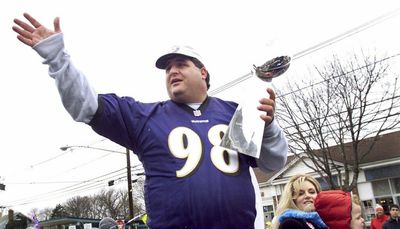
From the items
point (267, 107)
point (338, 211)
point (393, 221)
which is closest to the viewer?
point (267, 107)

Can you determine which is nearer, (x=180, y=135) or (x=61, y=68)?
(x=61, y=68)

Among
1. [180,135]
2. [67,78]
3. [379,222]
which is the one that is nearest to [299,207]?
[180,135]

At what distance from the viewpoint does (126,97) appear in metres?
2.36

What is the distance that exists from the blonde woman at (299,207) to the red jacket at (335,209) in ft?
0.30

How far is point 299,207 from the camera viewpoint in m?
3.55

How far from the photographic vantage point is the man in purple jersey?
198 centimetres

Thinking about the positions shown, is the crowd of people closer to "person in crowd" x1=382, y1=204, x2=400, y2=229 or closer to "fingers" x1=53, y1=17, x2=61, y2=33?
"fingers" x1=53, y1=17, x2=61, y2=33

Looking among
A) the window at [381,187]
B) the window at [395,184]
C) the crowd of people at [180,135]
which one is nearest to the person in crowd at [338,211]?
the crowd of people at [180,135]

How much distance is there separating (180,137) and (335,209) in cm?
160

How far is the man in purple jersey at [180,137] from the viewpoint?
1982 millimetres

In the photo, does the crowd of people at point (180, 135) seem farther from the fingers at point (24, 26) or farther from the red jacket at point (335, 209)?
the red jacket at point (335, 209)

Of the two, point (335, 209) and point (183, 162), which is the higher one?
point (183, 162)

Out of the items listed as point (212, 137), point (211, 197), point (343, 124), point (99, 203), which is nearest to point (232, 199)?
point (211, 197)

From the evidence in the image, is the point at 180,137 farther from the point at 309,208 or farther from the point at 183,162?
the point at 309,208
